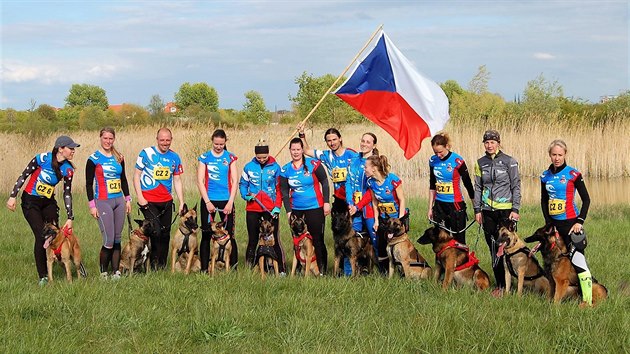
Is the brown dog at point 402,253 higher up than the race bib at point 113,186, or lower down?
lower down

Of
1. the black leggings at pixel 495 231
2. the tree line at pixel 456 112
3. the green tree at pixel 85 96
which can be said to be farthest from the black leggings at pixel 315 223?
the green tree at pixel 85 96

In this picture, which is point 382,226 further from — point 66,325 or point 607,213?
point 607,213

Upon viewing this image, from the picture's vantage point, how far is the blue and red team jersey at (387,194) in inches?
313

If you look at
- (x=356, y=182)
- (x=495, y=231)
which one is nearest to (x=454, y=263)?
(x=495, y=231)

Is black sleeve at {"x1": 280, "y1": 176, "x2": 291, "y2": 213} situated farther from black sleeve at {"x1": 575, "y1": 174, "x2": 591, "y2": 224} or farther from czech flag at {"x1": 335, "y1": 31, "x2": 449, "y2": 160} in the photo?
black sleeve at {"x1": 575, "y1": 174, "x2": 591, "y2": 224}

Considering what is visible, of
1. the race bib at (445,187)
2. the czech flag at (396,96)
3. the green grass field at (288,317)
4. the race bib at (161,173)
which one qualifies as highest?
the czech flag at (396,96)

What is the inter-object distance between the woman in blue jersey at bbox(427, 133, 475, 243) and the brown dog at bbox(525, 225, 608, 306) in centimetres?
132

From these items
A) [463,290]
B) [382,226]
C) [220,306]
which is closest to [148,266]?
[220,306]

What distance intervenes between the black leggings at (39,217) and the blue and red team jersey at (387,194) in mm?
4055

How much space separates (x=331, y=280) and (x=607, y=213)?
345 inches

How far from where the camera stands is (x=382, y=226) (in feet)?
26.3

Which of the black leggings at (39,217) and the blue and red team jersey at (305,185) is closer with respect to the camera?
the black leggings at (39,217)

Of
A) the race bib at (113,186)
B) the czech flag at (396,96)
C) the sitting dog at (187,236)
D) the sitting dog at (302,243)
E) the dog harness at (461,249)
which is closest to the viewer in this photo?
the dog harness at (461,249)

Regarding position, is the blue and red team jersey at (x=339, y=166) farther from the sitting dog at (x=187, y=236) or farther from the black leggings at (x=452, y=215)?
the sitting dog at (x=187, y=236)
